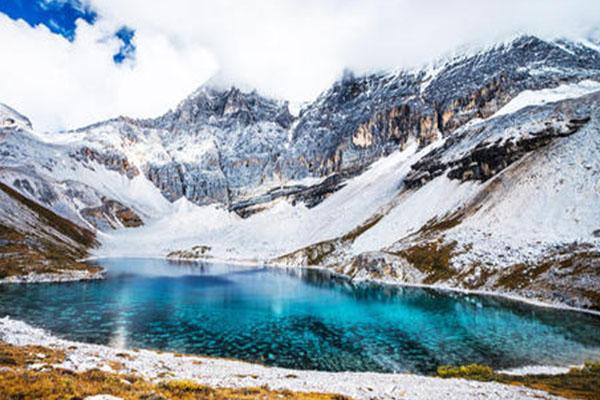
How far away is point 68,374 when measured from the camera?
21.2 m

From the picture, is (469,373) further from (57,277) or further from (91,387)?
(57,277)

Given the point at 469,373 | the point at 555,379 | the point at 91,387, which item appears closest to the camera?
the point at 91,387

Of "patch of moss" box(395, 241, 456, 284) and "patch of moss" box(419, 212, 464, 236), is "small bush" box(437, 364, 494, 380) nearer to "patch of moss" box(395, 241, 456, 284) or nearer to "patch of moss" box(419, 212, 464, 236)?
"patch of moss" box(395, 241, 456, 284)

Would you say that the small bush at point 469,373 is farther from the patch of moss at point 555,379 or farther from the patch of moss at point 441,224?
the patch of moss at point 441,224

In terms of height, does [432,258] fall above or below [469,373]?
above

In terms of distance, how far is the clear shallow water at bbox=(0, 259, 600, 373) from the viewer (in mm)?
43250

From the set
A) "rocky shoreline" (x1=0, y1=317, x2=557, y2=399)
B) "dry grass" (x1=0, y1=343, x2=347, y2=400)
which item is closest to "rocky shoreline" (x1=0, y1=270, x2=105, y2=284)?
"rocky shoreline" (x1=0, y1=317, x2=557, y2=399)

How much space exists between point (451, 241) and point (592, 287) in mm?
44816

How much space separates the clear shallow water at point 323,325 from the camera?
4325 centimetres

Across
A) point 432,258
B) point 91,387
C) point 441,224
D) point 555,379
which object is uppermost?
point 441,224

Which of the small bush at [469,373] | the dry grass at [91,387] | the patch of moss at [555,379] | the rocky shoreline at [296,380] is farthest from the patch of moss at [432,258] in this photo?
the dry grass at [91,387]

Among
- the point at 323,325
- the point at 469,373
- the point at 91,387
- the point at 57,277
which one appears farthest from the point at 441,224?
the point at 91,387

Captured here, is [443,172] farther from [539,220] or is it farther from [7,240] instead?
[7,240]

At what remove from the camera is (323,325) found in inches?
2325
